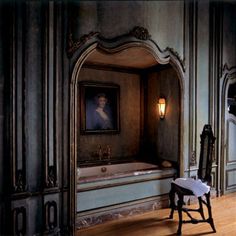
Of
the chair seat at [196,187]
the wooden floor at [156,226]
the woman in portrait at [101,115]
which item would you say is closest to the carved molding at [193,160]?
the wooden floor at [156,226]

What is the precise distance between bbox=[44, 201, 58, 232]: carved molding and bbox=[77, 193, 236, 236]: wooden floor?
1.18 ft

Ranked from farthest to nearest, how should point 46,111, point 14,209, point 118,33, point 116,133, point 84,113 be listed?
point 116,133, point 84,113, point 118,33, point 46,111, point 14,209

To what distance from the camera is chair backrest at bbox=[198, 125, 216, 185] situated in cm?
353

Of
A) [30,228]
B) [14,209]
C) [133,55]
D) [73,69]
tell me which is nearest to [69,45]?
[73,69]

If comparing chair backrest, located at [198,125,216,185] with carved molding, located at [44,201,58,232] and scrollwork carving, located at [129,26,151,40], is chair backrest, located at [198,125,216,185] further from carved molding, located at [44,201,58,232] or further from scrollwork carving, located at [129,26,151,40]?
carved molding, located at [44,201,58,232]

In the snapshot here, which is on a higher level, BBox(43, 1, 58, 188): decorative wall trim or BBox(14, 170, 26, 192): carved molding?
BBox(43, 1, 58, 188): decorative wall trim

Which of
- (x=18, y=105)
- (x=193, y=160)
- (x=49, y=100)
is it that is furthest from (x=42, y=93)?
(x=193, y=160)

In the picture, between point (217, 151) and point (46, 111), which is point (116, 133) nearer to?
point (217, 151)

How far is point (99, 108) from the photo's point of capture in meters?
4.85

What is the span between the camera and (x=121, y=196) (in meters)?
3.80

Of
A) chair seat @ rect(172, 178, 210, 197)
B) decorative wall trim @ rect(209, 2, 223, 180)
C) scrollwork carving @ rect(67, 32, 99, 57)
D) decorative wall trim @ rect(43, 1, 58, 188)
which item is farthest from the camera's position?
decorative wall trim @ rect(209, 2, 223, 180)

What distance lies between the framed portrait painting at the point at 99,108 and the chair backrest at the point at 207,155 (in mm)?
1842

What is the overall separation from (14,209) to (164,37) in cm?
305

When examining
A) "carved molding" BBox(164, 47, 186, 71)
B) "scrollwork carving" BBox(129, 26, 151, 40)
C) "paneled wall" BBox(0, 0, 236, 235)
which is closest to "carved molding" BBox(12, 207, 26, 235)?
"paneled wall" BBox(0, 0, 236, 235)
